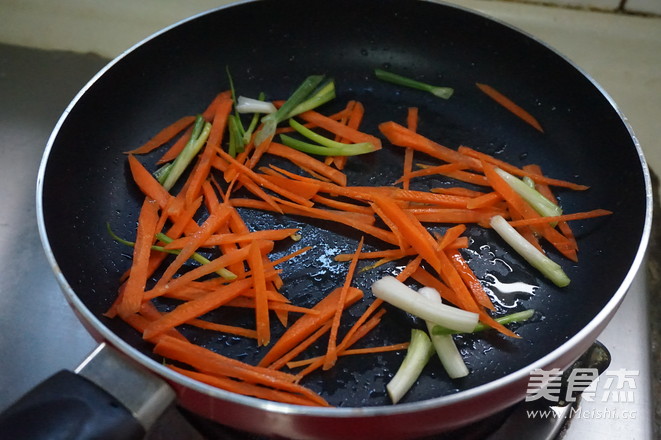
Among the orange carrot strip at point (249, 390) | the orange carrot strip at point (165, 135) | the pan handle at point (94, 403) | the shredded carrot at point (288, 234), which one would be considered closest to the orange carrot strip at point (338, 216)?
the shredded carrot at point (288, 234)

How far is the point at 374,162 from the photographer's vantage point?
4.00ft

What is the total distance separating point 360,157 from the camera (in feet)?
4.03

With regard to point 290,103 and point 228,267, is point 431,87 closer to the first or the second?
point 290,103

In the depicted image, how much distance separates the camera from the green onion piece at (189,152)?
116cm

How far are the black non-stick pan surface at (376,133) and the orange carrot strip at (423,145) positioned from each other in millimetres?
36

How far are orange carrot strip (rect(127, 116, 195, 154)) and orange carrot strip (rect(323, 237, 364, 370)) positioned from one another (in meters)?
0.47

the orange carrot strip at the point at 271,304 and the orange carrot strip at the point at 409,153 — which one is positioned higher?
the orange carrot strip at the point at 409,153

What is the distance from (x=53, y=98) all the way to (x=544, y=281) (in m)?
1.15

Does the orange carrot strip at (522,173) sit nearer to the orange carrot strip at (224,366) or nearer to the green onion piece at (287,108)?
the green onion piece at (287,108)

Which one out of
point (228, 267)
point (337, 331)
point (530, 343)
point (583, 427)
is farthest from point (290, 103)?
point (583, 427)

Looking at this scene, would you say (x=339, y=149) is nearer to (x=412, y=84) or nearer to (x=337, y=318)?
(x=412, y=84)

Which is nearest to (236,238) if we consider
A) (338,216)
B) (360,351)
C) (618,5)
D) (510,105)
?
(338,216)

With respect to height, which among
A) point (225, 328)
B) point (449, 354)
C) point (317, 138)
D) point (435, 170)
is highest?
point (317, 138)

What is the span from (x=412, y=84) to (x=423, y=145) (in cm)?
19
